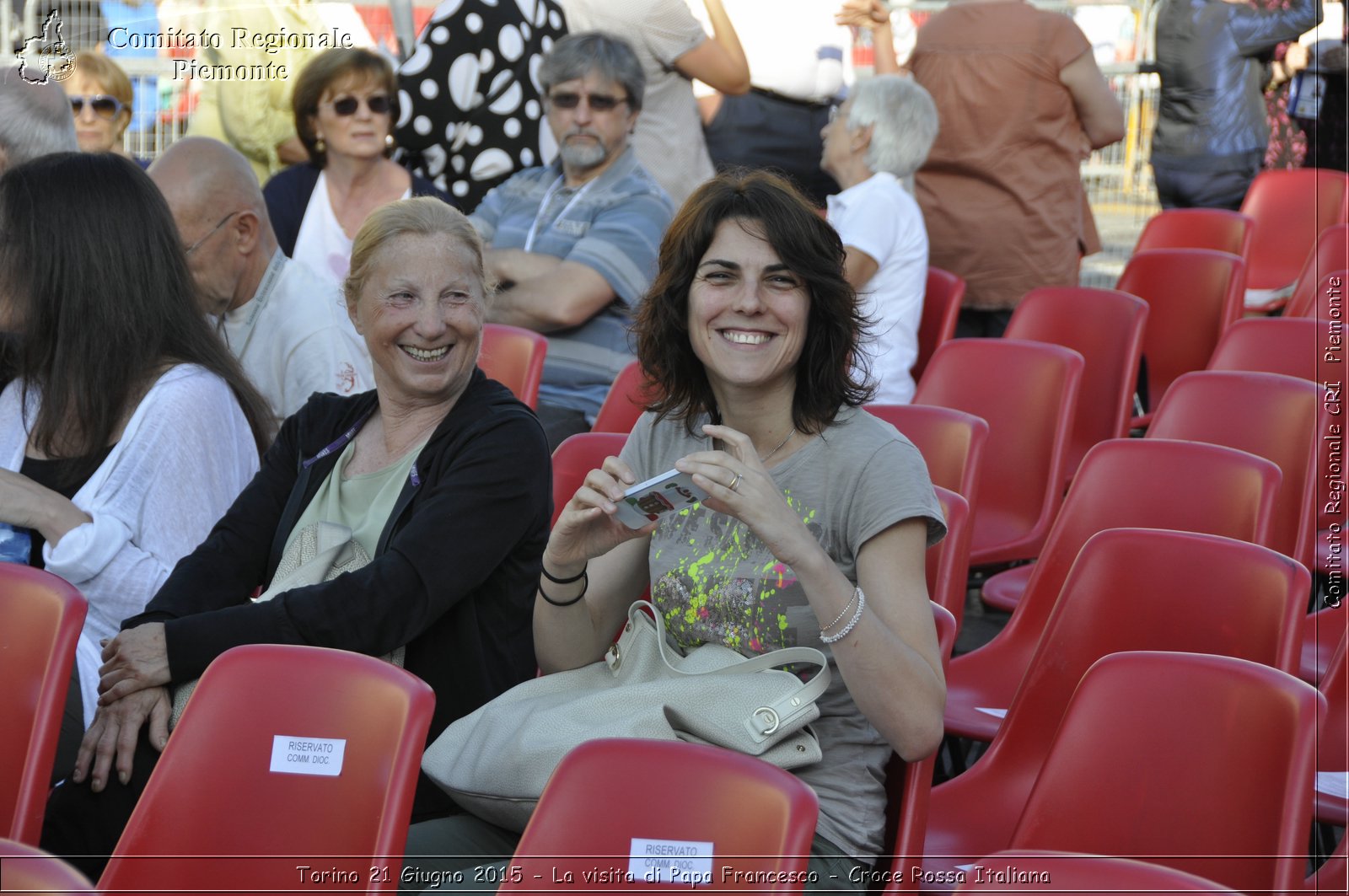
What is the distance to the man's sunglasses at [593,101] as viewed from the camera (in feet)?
13.9

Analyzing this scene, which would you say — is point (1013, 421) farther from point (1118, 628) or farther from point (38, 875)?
point (38, 875)

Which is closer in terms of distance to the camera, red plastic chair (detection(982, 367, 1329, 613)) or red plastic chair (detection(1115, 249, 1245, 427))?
red plastic chair (detection(982, 367, 1329, 613))

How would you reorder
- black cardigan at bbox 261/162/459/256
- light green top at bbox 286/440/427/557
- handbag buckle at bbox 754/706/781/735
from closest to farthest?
handbag buckle at bbox 754/706/781/735, light green top at bbox 286/440/427/557, black cardigan at bbox 261/162/459/256

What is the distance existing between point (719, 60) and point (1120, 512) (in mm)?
2538

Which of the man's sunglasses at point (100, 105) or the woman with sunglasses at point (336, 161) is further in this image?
the man's sunglasses at point (100, 105)

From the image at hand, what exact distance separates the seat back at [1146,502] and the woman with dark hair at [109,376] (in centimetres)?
168

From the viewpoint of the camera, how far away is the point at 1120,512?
2.98 metres

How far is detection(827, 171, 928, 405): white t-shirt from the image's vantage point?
459cm

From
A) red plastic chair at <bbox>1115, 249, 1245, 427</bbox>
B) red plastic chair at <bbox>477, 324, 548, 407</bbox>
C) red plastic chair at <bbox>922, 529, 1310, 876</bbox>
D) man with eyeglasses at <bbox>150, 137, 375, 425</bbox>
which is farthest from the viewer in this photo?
red plastic chair at <bbox>1115, 249, 1245, 427</bbox>

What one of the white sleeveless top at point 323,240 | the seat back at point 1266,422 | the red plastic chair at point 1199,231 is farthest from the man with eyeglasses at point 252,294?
the red plastic chair at point 1199,231

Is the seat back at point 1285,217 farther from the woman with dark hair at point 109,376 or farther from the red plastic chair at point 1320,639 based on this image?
the woman with dark hair at point 109,376

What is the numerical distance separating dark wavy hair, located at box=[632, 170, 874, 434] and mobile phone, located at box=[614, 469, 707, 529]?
12.9 inches

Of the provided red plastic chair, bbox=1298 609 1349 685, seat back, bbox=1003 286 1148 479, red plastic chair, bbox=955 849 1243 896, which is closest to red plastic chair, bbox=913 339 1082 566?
seat back, bbox=1003 286 1148 479

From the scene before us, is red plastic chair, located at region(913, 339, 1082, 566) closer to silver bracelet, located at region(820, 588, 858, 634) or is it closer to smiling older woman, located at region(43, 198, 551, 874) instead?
smiling older woman, located at region(43, 198, 551, 874)
